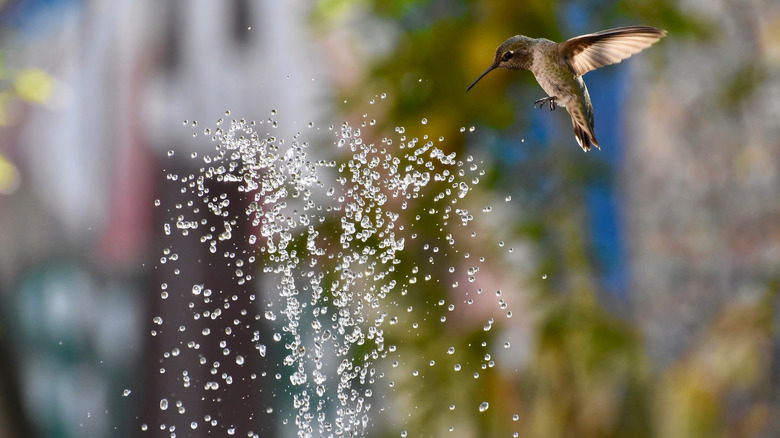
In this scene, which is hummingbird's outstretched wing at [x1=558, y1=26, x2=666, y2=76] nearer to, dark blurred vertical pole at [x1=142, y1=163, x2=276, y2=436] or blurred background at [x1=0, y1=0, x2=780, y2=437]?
blurred background at [x1=0, y1=0, x2=780, y2=437]

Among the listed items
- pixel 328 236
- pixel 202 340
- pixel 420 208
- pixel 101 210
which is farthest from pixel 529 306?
pixel 101 210

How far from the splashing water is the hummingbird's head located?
955mm

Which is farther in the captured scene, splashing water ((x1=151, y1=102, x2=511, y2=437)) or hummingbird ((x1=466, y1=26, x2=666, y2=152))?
splashing water ((x1=151, y1=102, x2=511, y2=437))

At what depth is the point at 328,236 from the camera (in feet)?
5.51

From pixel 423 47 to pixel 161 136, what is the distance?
572 mm

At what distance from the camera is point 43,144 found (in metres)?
1.69

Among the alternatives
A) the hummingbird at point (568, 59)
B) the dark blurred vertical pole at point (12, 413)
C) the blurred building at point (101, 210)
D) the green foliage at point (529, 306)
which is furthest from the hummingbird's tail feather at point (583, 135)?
the dark blurred vertical pole at point (12, 413)

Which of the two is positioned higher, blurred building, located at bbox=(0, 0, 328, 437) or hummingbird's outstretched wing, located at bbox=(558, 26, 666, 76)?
blurred building, located at bbox=(0, 0, 328, 437)

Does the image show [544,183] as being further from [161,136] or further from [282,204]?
[161,136]

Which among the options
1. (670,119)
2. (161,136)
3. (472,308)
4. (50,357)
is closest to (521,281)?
(472,308)

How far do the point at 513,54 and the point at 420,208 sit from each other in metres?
1.00

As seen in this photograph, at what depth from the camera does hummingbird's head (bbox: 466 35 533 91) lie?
656mm

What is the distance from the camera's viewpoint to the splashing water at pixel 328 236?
168cm

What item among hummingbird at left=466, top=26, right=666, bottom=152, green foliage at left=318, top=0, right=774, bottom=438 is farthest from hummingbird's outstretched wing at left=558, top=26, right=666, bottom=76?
green foliage at left=318, top=0, right=774, bottom=438
